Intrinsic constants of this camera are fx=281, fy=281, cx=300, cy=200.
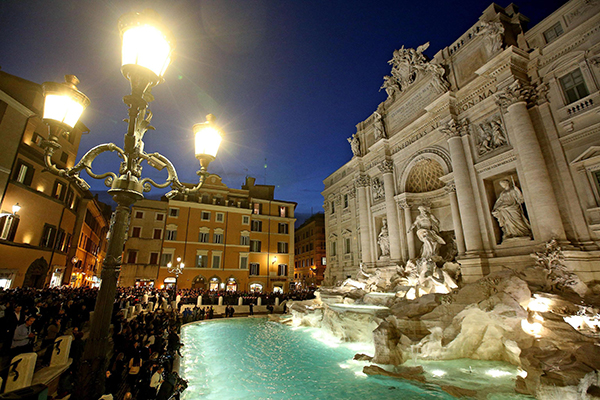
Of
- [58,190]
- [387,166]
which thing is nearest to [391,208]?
[387,166]

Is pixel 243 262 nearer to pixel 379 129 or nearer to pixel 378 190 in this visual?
pixel 378 190

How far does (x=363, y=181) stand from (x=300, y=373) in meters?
15.6

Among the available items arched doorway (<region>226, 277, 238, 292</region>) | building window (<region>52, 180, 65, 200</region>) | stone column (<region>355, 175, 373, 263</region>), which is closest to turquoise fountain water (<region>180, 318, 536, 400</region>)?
stone column (<region>355, 175, 373, 263</region>)

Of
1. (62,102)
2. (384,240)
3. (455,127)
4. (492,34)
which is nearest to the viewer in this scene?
(62,102)

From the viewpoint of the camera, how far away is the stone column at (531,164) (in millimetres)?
10078

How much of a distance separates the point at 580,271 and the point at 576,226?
5.84 feet

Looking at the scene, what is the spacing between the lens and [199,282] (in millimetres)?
28469

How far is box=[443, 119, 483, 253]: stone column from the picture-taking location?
12.6 m

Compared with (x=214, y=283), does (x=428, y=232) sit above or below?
above

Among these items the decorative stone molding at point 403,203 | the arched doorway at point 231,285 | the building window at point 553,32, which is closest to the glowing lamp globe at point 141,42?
the building window at point 553,32

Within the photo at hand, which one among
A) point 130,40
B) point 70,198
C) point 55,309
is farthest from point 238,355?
point 70,198

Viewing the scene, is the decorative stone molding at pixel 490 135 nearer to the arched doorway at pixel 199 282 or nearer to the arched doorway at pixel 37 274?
the arched doorway at pixel 37 274

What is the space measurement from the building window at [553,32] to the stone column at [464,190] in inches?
175

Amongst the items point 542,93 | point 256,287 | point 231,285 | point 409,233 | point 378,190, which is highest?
point 542,93
